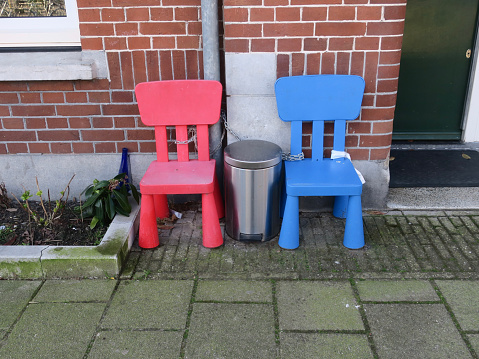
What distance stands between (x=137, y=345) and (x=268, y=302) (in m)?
0.85

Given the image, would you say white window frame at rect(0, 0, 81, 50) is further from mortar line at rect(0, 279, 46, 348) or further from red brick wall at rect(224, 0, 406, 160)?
mortar line at rect(0, 279, 46, 348)

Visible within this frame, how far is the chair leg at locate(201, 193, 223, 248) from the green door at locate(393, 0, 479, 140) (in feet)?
9.12

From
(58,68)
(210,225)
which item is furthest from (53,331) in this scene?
(58,68)

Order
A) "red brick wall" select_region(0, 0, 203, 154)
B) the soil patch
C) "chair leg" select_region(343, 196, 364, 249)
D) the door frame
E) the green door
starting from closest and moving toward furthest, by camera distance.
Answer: "chair leg" select_region(343, 196, 364, 249) < the soil patch < "red brick wall" select_region(0, 0, 203, 154) < the green door < the door frame

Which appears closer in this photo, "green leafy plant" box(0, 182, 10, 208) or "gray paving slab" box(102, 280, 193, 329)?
"gray paving slab" box(102, 280, 193, 329)

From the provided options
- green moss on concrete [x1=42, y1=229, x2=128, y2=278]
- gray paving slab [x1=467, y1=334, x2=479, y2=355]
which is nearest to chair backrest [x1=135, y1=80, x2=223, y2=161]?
green moss on concrete [x1=42, y1=229, x2=128, y2=278]

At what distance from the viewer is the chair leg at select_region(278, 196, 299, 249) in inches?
136

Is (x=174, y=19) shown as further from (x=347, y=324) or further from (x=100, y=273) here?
(x=347, y=324)

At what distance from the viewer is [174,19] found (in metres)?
3.73

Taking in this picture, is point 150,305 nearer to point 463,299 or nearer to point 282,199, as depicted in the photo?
point 282,199

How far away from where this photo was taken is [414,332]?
269 centimetres

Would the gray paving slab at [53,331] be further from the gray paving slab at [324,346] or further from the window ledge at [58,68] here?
the window ledge at [58,68]

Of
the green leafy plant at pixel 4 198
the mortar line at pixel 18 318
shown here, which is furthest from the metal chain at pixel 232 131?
the green leafy plant at pixel 4 198

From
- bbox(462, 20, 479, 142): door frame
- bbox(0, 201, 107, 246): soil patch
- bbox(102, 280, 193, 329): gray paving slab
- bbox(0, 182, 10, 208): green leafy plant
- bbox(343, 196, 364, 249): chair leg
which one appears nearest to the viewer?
bbox(102, 280, 193, 329): gray paving slab
